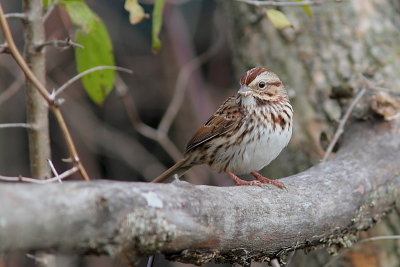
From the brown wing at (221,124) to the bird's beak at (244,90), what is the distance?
0.38ft

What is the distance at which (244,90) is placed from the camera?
3.29m

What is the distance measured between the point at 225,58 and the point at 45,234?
471 cm

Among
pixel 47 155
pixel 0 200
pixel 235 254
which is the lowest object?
pixel 235 254

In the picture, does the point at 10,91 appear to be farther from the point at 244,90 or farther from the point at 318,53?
the point at 318,53

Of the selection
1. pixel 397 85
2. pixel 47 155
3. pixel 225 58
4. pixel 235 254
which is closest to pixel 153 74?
pixel 225 58

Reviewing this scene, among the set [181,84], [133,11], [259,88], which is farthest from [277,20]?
[181,84]

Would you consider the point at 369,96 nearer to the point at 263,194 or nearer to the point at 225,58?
the point at 263,194

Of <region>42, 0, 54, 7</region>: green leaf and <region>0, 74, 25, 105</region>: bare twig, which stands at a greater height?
<region>42, 0, 54, 7</region>: green leaf

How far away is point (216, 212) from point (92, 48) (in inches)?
36.9

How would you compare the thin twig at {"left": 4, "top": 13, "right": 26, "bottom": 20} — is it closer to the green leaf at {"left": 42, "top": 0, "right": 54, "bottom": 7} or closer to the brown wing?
the green leaf at {"left": 42, "top": 0, "right": 54, "bottom": 7}

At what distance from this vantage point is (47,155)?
2.56 metres

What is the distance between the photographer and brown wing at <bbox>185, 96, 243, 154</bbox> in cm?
335

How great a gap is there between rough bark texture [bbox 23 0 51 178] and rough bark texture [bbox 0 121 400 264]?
759 millimetres

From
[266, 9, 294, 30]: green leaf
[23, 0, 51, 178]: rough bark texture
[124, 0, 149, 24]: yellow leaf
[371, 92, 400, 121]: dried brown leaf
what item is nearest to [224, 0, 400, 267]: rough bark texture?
[371, 92, 400, 121]: dried brown leaf
